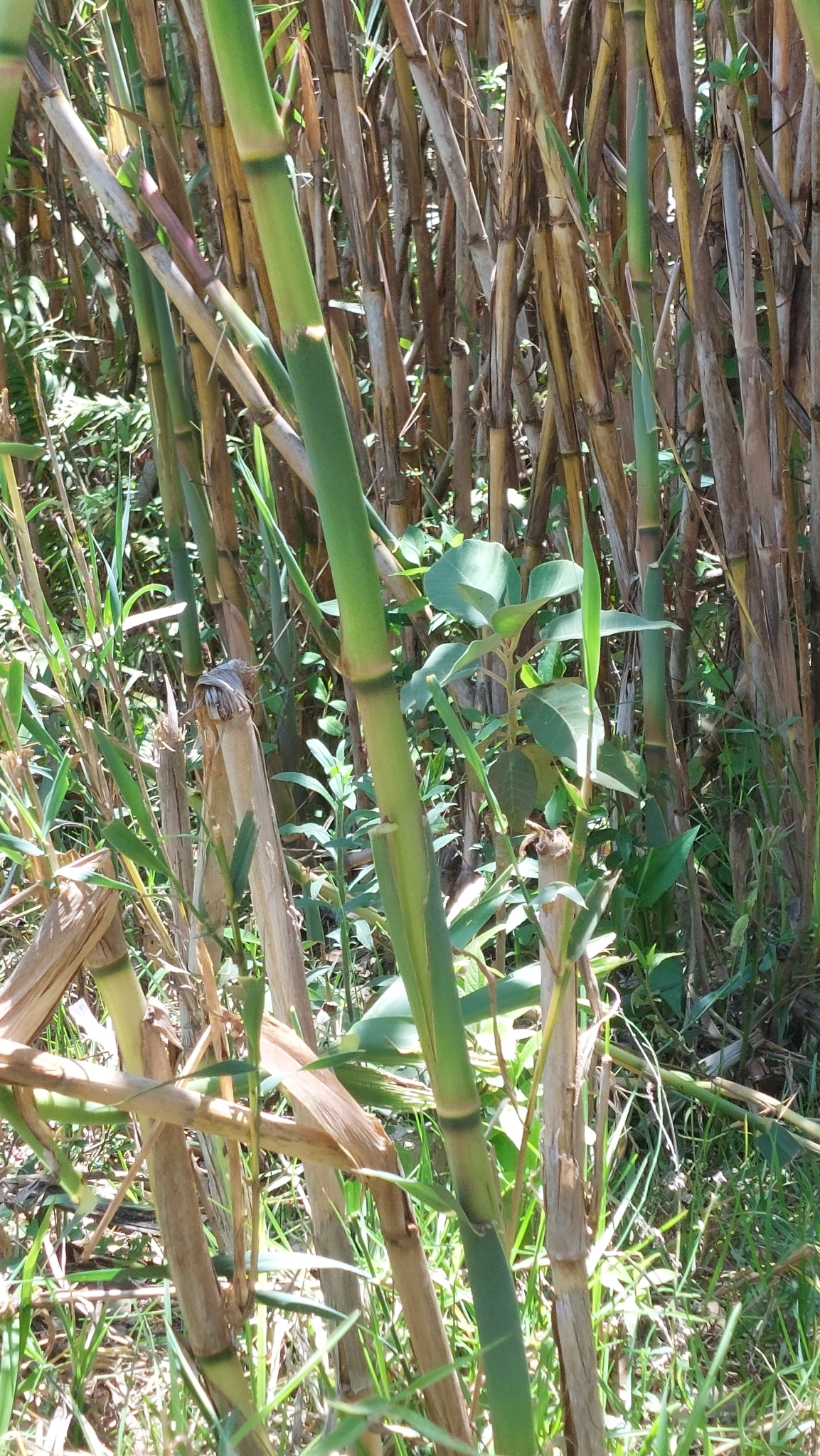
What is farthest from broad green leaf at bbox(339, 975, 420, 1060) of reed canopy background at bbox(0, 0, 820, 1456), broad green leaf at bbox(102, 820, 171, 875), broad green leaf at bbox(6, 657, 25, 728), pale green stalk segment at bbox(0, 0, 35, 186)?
pale green stalk segment at bbox(0, 0, 35, 186)

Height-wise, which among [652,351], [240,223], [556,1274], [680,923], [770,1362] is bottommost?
[770,1362]

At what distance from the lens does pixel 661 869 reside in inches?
37.9

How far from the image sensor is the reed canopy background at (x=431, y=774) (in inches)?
16.9

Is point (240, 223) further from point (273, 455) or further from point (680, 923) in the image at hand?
point (680, 923)

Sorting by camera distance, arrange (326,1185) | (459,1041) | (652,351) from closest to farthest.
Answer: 1. (459,1041)
2. (326,1185)
3. (652,351)

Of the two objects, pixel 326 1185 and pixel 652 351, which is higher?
pixel 652 351

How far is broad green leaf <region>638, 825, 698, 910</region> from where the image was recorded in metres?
0.95

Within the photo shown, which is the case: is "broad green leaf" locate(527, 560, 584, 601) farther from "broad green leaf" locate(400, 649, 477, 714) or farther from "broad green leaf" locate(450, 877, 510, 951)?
"broad green leaf" locate(450, 877, 510, 951)

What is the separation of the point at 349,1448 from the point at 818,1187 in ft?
1.55

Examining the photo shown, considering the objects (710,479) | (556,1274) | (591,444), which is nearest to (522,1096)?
(556,1274)

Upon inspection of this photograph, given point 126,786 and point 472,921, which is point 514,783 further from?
point 126,786

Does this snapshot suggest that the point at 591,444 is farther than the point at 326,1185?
Yes

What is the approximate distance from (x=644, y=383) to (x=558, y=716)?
0.36 m

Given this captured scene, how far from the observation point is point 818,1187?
2.86 feet
